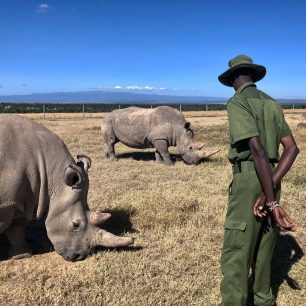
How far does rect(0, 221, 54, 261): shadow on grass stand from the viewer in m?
6.13

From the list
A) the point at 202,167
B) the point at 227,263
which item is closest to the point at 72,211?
the point at 227,263

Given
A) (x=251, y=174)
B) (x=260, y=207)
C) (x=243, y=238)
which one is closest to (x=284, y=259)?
(x=243, y=238)

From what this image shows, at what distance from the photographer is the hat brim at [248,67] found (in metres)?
3.91

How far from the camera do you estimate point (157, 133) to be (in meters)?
12.9

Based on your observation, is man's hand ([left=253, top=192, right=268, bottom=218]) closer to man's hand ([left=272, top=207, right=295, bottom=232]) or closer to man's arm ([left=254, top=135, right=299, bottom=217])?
man's arm ([left=254, top=135, right=299, bottom=217])

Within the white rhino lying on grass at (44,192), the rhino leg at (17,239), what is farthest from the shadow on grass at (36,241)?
the white rhino lying on grass at (44,192)

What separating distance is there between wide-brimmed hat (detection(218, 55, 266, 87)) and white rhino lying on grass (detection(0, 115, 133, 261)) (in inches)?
85.9

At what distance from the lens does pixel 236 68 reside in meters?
3.95

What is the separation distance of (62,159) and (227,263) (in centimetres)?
256

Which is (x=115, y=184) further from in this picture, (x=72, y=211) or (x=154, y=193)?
(x=72, y=211)

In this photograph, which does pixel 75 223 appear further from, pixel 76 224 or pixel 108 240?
pixel 108 240

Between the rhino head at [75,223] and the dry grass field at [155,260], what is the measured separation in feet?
0.66

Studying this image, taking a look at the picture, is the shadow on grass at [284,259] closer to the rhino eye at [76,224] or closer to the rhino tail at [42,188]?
the rhino eye at [76,224]

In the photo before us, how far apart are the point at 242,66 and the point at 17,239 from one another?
3.67m
